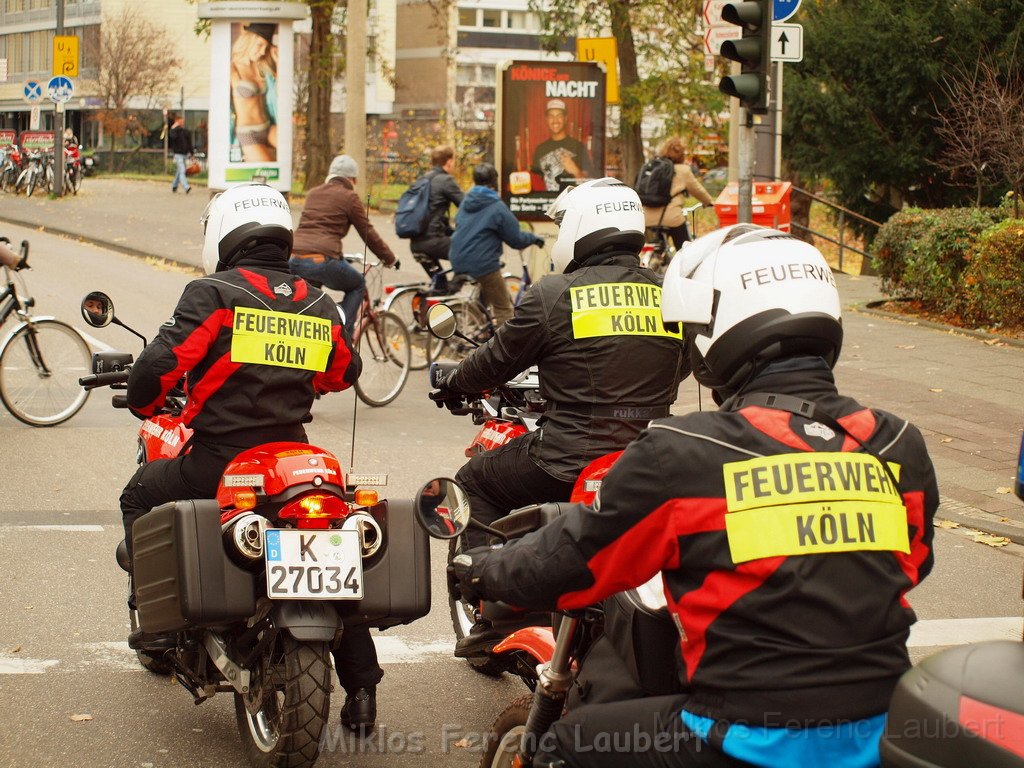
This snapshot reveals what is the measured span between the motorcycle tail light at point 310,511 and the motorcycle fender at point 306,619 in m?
0.27

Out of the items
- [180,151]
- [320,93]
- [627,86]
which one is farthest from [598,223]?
[180,151]

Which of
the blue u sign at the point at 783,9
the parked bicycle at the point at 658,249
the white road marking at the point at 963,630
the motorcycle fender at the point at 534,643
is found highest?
the blue u sign at the point at 783,9

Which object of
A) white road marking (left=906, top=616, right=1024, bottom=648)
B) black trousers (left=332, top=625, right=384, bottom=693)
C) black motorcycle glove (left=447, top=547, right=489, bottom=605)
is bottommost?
white road marking (left=906, top=616, right=1024, bottom=648)

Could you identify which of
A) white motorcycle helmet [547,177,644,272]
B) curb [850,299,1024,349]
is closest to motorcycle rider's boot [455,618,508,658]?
white motorcycle helmet [547,177,644,272]

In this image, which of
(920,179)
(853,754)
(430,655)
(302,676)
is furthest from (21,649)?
(920,179)

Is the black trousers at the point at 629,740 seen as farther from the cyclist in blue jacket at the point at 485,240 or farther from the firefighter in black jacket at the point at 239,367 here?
the cyclist in blue jacket at the point at 485,240

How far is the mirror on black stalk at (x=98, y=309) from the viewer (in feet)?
17.1

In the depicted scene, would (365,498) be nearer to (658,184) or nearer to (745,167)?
(745,167)

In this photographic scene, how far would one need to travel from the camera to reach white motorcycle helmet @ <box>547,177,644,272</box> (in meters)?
5.14

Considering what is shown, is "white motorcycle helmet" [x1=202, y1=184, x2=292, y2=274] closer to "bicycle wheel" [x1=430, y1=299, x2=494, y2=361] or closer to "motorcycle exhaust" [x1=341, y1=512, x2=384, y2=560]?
"motorcycle exhaust" [x1=341, y1=512, x2=384, y2=560]

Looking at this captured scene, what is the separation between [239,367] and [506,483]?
1052 millimetres

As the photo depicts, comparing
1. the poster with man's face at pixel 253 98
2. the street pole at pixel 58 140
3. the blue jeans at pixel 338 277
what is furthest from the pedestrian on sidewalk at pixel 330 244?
the street pole at pixel 58 140

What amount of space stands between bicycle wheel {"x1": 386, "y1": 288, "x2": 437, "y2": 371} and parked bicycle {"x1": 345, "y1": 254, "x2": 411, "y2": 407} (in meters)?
0.61

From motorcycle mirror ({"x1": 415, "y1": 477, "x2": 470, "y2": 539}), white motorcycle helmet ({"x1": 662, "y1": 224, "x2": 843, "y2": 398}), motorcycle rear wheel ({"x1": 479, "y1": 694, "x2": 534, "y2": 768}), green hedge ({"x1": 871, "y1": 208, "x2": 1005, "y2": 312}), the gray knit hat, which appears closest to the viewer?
white motorcycle helmet ({"x1": 662, "y1": 224, "x2": 843, "y2": 398})
